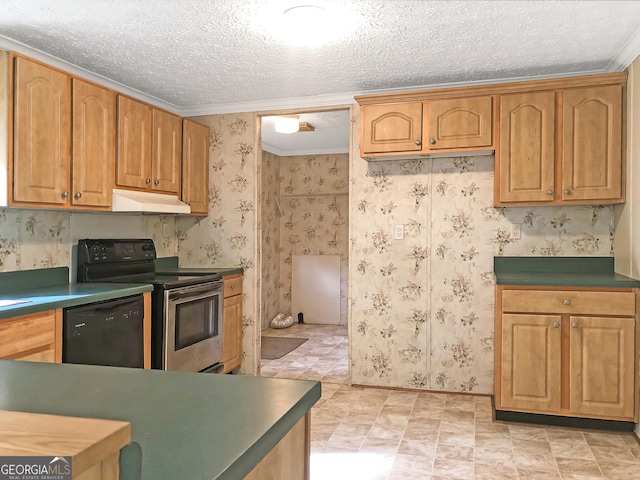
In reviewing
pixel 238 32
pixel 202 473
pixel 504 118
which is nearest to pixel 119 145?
pixel 238 32

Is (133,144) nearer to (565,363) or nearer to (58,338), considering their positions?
(58,338)

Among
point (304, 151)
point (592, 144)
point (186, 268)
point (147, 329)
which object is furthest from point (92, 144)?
point (304, 151)

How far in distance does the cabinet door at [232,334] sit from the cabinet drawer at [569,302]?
2.09 metres

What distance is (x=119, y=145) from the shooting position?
336 cm

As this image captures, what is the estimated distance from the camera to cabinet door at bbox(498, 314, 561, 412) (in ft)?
10.1

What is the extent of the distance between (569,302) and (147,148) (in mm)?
2942

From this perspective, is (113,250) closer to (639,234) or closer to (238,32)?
(238,32)

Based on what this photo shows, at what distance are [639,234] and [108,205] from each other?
3183 mm

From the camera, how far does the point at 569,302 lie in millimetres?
3045

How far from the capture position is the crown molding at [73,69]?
2.92 m

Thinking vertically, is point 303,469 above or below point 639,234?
below

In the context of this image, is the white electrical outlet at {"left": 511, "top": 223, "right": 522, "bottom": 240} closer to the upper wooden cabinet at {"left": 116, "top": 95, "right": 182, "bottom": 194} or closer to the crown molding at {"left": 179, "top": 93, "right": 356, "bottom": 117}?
the crown molding at {"left": 179, "top": 93, "right": 356, "bottom": 117}

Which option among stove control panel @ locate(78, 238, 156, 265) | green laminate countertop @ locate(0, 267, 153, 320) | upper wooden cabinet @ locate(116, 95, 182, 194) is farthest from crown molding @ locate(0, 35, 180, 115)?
green laminate countertop @ locate(0, 267, 153, 320)

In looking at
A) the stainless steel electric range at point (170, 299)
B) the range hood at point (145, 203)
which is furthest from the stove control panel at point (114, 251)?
the range hood at point (145, 203)
